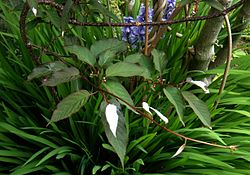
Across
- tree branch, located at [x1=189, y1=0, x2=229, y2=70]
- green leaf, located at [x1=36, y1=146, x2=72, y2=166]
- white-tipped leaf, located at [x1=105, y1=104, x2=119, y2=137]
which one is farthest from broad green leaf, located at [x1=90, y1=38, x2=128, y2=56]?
tree branch, located at [x1=189, y1=0, x2=229, y2=70]

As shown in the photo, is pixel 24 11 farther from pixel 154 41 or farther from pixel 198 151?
pixel 198 151

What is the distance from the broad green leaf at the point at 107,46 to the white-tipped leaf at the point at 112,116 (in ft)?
0.71

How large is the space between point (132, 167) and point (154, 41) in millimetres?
461

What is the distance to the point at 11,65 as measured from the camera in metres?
1.77

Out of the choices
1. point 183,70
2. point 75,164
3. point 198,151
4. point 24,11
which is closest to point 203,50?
point 183,70

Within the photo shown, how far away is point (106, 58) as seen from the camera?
3.65 feet

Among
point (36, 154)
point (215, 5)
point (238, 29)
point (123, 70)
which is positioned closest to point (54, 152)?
point (36, 154)

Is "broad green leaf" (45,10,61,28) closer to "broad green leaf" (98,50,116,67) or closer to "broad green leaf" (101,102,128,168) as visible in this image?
"broad green leaf" (98,50,116,67)

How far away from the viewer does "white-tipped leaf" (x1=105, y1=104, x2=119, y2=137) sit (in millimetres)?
961

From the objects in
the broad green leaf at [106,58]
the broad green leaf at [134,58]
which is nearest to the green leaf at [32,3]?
the broad green leaf at [106,58]

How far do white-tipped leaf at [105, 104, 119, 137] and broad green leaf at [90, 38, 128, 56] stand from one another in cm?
22

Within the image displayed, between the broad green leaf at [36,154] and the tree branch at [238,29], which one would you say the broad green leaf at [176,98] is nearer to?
the broad green leaf at [36,154]

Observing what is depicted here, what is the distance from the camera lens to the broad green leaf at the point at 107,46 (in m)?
1.19

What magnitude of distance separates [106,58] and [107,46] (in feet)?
0.36
